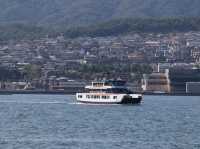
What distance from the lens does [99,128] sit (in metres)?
66.9

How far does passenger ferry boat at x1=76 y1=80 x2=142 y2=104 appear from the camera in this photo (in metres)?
99.2

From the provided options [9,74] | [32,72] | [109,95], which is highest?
[32,72]

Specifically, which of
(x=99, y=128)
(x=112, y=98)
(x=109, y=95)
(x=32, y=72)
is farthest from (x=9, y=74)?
(x=99, y=128)

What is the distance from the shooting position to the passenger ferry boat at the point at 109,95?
99.2 meters

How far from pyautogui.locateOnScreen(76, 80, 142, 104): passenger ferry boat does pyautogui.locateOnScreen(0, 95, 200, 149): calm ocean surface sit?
950cm

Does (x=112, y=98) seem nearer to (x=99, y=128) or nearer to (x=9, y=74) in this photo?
(x=99, y=128)

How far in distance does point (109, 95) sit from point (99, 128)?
33148 mm

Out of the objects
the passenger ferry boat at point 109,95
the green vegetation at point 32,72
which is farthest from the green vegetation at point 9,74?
the passenger ferry boat at point 109,95

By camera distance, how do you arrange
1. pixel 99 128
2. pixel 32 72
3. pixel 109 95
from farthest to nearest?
1. pixel 32 72
2. pixel 109 95
3. pixel 99 128

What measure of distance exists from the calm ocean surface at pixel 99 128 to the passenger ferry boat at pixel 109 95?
374 inches

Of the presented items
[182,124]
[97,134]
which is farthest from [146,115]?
[97,134]

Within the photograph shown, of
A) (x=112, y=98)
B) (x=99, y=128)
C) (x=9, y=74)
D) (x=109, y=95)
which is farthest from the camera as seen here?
(x=9, y=74)

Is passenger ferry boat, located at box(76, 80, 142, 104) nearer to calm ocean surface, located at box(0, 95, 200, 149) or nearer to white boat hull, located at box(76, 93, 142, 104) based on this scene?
white boat hull, located at box(76, 93, 142, 104)

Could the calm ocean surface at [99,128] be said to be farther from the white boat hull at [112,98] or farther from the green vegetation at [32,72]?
the green vegetation at [32,72]
